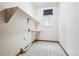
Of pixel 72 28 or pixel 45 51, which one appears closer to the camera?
pixel 72 28

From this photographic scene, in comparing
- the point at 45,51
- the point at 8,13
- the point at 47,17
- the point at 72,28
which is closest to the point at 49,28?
the point at 47,17

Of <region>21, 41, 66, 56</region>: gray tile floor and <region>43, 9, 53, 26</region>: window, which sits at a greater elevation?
<region>43, 9, 53, 26</region>: window

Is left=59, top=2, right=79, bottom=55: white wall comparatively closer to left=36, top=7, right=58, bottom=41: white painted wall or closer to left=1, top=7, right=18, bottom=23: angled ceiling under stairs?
left=1, top=7, right=18, bottom=23: angled ceiling under stairs

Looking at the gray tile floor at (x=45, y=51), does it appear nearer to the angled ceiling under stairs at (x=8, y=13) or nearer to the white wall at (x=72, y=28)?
the white wall at (x=72, y=28)

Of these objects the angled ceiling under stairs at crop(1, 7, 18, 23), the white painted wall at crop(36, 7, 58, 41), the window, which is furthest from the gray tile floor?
the window

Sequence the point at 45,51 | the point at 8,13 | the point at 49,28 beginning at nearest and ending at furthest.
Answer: the point at 8,13, the point at 45,51, the point at 49,28

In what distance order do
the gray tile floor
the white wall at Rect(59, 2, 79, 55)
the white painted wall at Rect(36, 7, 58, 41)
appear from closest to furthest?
the white wall at Rect(59, 2, 79, 55) < the gray tile floor < the white painted wall at Rect(36, 7, 58, 41)

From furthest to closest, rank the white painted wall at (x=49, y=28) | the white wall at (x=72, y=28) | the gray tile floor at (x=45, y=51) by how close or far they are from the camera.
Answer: the white painted wall at (x=49, y=28) < the gray tile floor at (x=45, y=51) < the white wall at (x=72, y=28)

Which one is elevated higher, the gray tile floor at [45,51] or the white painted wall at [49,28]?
the white painted wall at [49,28]

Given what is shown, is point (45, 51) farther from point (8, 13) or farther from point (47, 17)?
point (47, 17)

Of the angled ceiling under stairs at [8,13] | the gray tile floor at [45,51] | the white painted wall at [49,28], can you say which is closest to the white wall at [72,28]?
the gray tile floor at [45,51]

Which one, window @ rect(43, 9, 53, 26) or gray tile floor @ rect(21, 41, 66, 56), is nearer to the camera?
gray tile floor @ rect(21, 41, 66, 56)

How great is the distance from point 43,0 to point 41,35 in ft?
7.56

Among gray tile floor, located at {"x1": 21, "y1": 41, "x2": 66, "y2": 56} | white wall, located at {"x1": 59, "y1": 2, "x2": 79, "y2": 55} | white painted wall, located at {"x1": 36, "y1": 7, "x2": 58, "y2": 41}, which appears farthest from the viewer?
white painted wall, located at {"x1": 36, "y1": 7, "x2": 58, "y2": 41}
